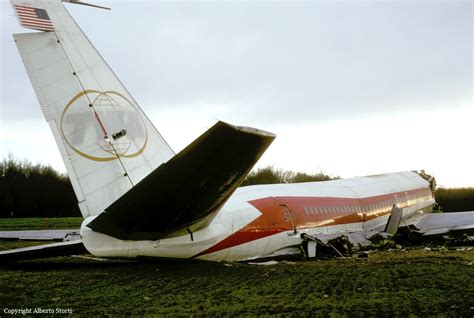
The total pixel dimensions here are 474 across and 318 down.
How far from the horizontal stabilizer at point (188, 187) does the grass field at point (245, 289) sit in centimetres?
102

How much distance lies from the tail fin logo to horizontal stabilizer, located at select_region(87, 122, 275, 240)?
1855 mm

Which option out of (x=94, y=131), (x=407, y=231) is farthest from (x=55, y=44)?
(x=407, y=231)

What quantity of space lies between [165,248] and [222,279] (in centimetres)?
128

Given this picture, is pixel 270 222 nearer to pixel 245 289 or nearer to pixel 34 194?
pixel 245 289

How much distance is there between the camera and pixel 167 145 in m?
11.1

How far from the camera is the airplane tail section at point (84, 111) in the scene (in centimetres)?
977

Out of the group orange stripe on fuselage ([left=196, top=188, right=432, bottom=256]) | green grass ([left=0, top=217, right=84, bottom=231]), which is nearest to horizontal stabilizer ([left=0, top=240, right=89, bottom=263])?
orange stripe on fuselage ([left=196, top=188, right=432, bottom=256])

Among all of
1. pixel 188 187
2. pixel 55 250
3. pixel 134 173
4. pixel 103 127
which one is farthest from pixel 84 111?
pixel 188 187

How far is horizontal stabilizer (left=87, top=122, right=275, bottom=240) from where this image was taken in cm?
684

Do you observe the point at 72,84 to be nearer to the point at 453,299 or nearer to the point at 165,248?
the point at 165,248

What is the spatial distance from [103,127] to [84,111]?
19.4 inches

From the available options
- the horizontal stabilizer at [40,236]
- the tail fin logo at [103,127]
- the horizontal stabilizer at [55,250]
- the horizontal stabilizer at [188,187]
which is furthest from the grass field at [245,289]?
the horizontal stabilizer at [40,236]

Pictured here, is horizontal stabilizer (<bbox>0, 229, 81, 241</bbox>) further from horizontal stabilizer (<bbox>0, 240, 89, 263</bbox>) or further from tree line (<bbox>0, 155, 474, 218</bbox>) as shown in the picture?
tree line (<bbox>0, 155, 474, 218</bbox>)

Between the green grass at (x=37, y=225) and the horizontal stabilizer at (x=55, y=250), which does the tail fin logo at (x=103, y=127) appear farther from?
the green grass at (x=37, y=225)
